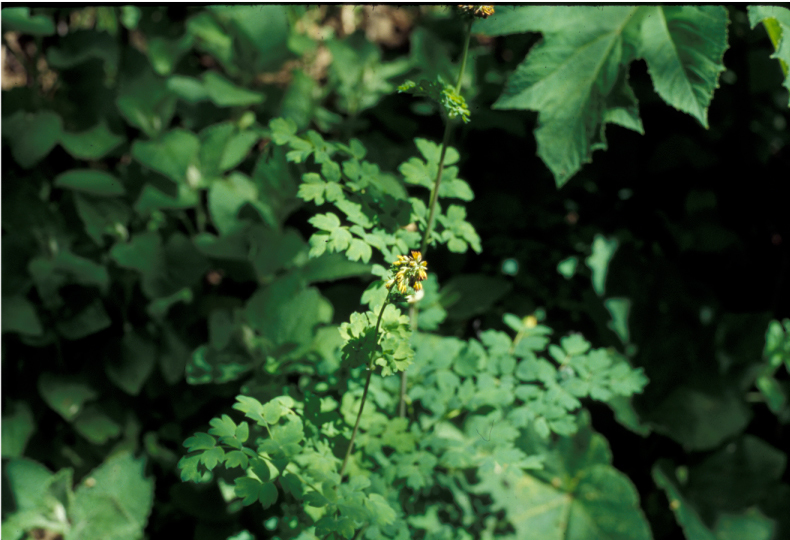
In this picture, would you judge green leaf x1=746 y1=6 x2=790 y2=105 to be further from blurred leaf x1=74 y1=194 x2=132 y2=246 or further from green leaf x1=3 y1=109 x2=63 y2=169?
green leaf x1=3 y1=109 x2=63 y2=169

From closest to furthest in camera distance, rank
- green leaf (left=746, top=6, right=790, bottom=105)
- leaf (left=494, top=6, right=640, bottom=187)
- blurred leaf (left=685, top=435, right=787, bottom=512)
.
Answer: green leaf (left=746, top=6, right=790, bottom=105) < leaf (left=494, top=6, right=640, bottom=187) < blurred leaf (left=685, top=435, right=787, bottom=512)

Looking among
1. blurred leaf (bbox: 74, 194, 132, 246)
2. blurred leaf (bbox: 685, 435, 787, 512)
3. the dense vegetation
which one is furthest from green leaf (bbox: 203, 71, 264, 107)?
blurred leaf (bbox: 685, 435, 787, 512)

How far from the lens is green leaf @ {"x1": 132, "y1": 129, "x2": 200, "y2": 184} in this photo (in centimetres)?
154

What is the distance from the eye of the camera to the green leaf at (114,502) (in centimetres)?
137

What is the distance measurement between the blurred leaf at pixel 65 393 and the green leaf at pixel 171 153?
550 millimetres

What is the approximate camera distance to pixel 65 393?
1.48 meters

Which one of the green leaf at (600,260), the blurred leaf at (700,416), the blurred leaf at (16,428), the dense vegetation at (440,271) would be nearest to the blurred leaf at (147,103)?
the dense vegetation at (440,271)

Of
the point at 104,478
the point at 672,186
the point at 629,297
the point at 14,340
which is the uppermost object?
the point at 672,186

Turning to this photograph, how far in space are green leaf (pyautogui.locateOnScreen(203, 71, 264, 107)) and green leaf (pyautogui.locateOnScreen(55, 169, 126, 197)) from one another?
0.33 metres

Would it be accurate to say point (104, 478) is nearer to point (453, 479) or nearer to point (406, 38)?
point (453, 479)

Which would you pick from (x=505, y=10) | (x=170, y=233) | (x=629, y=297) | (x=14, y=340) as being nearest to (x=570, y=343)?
(x=629, y=297)

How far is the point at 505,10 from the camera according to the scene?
1.32 meters

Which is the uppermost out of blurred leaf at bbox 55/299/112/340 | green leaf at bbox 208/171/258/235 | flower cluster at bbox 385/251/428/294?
flower cluster at bbox 385/251/428/294

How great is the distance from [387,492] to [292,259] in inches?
23.8
